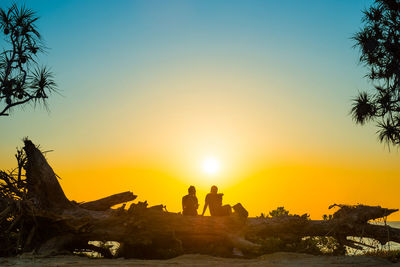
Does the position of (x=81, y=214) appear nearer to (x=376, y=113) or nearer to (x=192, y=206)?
(x=192, y=206)

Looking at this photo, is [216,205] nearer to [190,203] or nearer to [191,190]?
A: [190,203]

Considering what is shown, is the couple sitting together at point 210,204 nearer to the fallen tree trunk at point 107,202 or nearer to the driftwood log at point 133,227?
the driftwood log at point 133,227

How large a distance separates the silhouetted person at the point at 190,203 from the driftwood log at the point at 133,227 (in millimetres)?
1053

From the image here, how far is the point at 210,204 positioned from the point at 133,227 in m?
3.44

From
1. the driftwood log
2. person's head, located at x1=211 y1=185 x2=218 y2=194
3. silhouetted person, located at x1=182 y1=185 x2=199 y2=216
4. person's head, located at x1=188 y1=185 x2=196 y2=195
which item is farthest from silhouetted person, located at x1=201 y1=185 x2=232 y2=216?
the driftwood log

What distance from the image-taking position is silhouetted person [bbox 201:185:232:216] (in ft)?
49.6

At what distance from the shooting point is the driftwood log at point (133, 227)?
42.4ft

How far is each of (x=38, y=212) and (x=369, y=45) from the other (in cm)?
1736

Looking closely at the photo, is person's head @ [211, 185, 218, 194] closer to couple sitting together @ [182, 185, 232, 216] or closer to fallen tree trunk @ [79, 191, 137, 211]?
couple sitting together @ [182, 185, 232, 216]

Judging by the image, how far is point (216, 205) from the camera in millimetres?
15172

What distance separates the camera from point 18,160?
46.9 ft

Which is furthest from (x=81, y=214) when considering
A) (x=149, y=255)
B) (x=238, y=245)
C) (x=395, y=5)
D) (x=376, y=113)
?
(x=395, y=5)

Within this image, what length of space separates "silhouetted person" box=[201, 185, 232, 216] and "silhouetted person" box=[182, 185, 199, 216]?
1.59ft

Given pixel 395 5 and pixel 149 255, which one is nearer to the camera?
pixel 149 255
